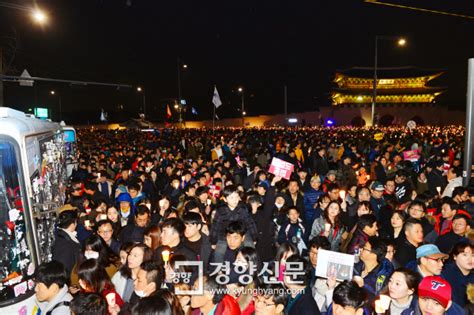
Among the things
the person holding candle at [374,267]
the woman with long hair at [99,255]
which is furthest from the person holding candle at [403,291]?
the woman with long hair at [99,255]

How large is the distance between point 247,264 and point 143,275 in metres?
1.23

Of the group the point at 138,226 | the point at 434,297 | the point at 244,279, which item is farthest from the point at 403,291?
the point at 138,226

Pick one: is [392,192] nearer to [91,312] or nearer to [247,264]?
[247,264]

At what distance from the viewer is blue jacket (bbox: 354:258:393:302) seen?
466 centimetres

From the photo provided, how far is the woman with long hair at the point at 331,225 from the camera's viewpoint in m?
6.73

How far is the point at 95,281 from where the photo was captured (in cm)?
437

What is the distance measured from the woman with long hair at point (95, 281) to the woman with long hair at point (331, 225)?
140 inches

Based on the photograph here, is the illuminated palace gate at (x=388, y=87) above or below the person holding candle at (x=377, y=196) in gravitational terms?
above

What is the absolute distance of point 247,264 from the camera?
4.77 m

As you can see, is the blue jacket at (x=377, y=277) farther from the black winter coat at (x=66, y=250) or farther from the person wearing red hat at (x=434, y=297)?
the black winter coat at (x=66, y=250)

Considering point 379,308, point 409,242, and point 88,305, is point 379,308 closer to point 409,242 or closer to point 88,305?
point 409,242

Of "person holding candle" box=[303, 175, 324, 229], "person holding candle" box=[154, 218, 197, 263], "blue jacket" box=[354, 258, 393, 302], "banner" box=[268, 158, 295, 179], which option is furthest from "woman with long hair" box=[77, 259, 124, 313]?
"banner" box=[268, 158, 295, 179]

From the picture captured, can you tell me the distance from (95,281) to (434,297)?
328 centimetres

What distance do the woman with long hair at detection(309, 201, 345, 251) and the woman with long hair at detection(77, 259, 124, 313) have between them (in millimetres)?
3566
